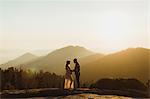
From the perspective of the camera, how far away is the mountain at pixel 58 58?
2.42m

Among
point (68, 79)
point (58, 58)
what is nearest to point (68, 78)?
point (68, 79)

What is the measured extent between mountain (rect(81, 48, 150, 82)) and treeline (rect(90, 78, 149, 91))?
32mm

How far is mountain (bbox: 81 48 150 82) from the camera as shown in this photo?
245 cm

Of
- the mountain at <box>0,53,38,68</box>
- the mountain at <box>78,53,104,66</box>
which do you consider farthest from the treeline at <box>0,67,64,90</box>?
the mountain at <box>78,53,104,66</box>

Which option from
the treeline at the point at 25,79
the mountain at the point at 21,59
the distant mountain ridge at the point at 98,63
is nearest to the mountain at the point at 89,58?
the distant mountain ridge at the point at 98,63

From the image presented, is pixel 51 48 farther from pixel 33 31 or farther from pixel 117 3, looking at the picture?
pixel 117 3

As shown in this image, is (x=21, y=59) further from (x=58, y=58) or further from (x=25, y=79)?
(x=58, y=58)

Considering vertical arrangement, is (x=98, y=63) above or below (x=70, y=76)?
above

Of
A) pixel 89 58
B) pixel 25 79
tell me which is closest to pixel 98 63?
pixel 89 58

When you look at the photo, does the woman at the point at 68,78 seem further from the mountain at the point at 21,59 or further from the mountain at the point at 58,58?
the mountain at the point at 21,59

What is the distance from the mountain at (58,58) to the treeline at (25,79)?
5 centimetres

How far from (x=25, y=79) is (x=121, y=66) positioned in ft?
2.51

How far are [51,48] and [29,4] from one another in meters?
0.39

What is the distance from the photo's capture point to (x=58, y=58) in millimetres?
2424
